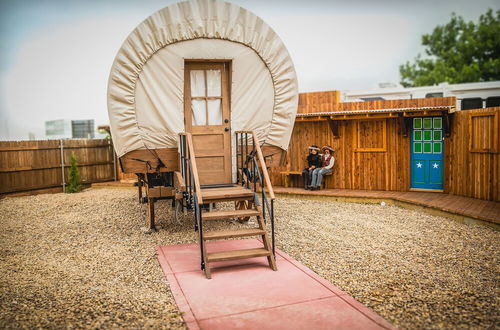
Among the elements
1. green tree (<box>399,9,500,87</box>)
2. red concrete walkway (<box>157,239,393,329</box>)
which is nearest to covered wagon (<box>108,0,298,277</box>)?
red concrete walkway (<box>157,239,393,329</box>)

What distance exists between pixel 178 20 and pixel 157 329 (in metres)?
4.18

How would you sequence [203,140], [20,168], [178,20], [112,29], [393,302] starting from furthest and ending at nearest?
[112,29] < [20,168] < [203,140] < [178,20] < [393,302]

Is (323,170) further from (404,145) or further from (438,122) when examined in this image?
(438,122)

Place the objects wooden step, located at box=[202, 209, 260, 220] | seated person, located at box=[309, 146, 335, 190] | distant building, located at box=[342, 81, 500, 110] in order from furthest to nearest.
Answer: distant building, located at box=[342, 81, 500, 110] → seated person, located at box=[309, 146, 335, 190] → wooden step, located at box=[202, 209, 260, 220]

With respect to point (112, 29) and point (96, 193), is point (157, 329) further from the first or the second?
point (112, 29)

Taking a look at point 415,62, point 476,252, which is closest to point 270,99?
point 476,252

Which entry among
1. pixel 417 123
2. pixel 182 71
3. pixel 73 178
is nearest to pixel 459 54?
pixel 417 123

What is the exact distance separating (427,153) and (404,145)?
0.55 m

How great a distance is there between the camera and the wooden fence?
1168cm

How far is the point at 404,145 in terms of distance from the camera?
33.3 feet

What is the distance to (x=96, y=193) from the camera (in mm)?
12562

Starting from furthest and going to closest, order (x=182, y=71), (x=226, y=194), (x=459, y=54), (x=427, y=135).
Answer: (x=459, y=54) < (x=427, y=135) < (x=182, y=71) < (x=226, y=194)

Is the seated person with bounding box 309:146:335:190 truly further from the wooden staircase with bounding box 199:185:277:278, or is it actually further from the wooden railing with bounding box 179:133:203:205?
the wooden staircase with bounding box 199:185:277:278

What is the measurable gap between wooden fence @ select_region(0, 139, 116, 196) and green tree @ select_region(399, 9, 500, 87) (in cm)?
2337
